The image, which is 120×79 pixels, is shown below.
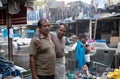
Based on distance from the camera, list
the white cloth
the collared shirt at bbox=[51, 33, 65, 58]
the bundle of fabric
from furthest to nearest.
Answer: the bundle of fabric, the white cloth, the collared shirt at bbox=[51, 33, 65, 58]

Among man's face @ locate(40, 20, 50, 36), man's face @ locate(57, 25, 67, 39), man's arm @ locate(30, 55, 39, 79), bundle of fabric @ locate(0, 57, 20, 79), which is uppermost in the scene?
man's face @ locate(40, 20, 50, 36)

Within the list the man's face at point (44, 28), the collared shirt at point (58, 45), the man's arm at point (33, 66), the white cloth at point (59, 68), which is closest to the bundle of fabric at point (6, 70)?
the white cloth at point (59, 68)

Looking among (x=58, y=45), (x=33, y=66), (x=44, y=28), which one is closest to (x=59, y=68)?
(x=58, y=45)

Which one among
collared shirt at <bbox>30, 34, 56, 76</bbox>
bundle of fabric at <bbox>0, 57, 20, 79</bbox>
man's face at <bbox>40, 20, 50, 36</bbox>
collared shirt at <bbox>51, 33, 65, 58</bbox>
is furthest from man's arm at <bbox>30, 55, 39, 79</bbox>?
bundle of fabric at <bbox>0, 57, 20, 79</bbox>

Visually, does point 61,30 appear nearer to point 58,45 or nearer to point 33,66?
point 58,45

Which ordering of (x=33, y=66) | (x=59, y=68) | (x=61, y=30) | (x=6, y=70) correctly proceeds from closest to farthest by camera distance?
1. (x=33, y=66)
2. (x=61, y=30)
3. (x=59, y=68)
4. (x=6, y=70)

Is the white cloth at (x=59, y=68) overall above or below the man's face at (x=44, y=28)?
below

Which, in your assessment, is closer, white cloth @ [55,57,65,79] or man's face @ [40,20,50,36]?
man's face @ [40,20,50,36]

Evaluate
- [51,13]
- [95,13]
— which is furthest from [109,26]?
[51,13]

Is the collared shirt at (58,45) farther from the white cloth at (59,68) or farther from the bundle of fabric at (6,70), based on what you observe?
the bundle of fabric at (6,70)

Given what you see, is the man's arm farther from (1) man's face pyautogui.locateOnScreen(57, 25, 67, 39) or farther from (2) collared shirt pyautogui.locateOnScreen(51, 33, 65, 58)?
(1) man's face pyautogui.locateOnScreen(57, 25, 67, 39)

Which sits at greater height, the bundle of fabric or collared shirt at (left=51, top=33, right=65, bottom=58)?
collared shirt at (left=51, top=33, right=65, bottom=58)

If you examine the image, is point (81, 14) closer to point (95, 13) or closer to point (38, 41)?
point (95, 13)

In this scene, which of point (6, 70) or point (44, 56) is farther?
point (6, 70)
